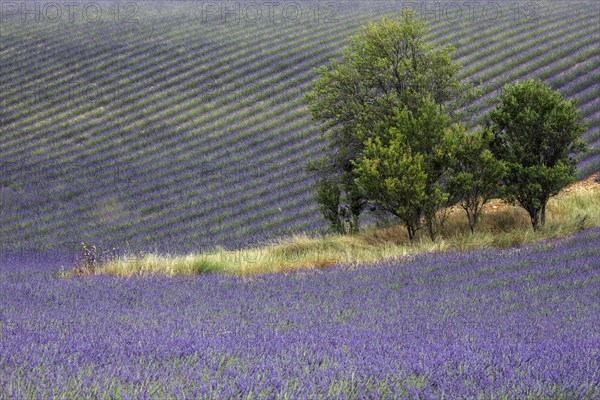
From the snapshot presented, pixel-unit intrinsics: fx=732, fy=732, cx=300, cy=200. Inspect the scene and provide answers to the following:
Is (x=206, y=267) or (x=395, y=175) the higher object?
(x=395, y=175)

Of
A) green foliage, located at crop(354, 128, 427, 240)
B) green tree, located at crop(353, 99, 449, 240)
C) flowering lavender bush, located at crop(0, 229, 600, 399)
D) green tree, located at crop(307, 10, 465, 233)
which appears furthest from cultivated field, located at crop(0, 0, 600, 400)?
green tree, located at crop(307, 10, 465, 233)

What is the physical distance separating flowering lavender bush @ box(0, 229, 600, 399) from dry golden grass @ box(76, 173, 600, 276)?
1907mm

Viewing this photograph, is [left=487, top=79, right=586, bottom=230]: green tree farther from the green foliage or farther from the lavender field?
the lavender field

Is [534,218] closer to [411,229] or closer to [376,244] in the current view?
[411,229]

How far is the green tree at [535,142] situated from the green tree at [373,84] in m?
1.66

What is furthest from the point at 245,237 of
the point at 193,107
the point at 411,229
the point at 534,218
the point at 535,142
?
the point at 193,107

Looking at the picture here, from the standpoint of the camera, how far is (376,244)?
14.7 m

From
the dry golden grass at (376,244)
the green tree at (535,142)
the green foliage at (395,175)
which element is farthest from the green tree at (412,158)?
the green tree at (535,142)

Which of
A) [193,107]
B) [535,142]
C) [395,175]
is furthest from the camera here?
[193,107]

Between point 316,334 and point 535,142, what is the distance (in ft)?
34.5

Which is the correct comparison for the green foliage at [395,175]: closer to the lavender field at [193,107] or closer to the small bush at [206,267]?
the small bush at [206,267]

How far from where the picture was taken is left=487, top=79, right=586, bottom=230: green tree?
1423 centimetres

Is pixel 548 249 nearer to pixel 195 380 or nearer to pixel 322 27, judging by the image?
pixel 195 380

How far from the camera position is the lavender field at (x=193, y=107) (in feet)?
66.9
